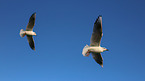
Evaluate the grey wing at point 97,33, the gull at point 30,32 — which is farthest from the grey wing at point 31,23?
the grey wing at point 97,33

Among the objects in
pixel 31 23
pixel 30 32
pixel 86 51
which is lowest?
pixel 86 51

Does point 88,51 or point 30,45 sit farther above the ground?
point 30,45

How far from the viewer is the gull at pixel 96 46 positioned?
17.2m

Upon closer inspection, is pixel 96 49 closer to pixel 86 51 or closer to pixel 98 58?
pixel 86 51

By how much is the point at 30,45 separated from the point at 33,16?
3823mm

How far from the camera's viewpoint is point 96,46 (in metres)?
18.7

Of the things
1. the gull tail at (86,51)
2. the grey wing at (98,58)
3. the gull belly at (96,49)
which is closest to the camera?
the gull belly at (96,49)

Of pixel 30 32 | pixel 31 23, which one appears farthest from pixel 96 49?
pixel 30 32

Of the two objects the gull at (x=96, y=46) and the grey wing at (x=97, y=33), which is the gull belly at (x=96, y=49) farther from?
the grey wing at (x=97, y=33)

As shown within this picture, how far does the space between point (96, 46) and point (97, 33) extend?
1.56 metres

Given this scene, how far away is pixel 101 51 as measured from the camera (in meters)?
18.9

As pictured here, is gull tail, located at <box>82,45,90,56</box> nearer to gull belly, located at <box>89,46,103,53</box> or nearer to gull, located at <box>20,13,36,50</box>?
gull belly, located at <box>89,46,103,53</box>

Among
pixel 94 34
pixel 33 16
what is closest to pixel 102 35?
pixel 94 34

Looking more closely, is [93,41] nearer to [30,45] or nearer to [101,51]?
[101,51]
